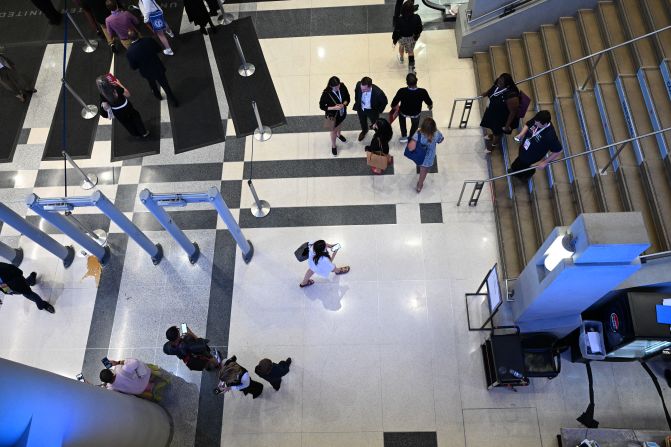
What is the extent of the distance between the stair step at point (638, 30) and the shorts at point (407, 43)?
3.37 meters

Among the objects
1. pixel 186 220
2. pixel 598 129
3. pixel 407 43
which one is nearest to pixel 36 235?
pixel 186 220

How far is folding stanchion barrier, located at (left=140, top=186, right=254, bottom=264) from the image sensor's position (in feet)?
17.5

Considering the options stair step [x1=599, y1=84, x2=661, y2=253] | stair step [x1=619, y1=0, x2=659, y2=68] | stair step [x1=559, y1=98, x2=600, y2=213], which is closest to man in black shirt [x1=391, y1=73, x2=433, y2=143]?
stair step [x1=559, y1=98, x2=600, y2=213]

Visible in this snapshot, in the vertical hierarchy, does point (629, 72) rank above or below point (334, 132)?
above

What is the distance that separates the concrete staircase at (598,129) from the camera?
237 inches

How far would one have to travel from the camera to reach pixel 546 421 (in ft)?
18.7

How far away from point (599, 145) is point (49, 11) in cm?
1112

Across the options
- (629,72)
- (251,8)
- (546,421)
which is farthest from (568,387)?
(251,8)

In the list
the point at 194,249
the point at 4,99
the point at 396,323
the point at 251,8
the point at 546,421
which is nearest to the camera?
the point at 546,421

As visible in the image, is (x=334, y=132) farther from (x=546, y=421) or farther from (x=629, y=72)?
(x=546, y=421)

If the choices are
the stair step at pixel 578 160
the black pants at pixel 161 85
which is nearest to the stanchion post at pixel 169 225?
the black pants at pixel 161 85

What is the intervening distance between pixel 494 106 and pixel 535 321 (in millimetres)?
3215

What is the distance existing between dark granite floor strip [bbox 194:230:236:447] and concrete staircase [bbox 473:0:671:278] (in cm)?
420

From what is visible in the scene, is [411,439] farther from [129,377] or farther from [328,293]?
[129,377]
